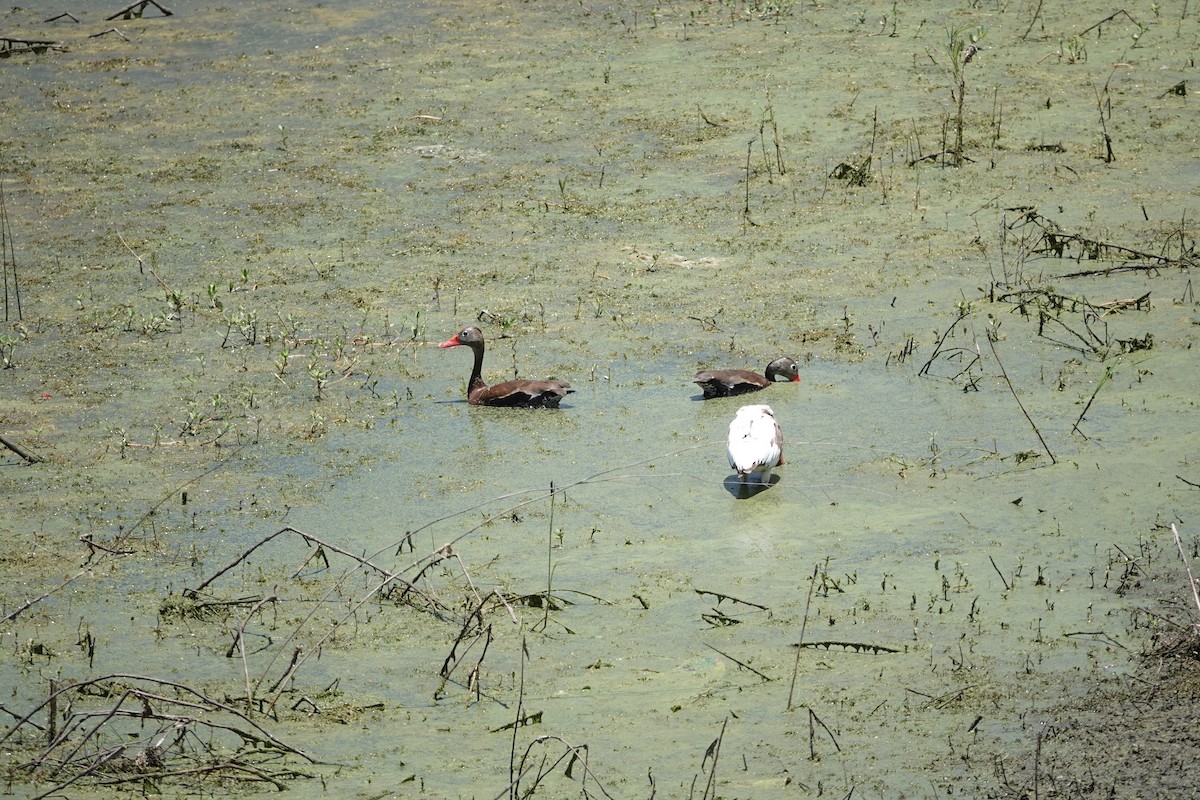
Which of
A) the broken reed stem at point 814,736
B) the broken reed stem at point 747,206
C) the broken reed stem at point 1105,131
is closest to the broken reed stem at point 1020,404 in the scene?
the broken reed stem at point 747,206

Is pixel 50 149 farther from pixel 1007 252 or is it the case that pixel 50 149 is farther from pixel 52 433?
pixel 1007 252

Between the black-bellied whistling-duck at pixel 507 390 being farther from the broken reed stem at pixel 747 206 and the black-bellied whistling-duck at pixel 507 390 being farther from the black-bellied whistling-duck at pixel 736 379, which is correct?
the broken reed stem at pixel 747 206

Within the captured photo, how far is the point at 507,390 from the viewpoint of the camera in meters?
7.60

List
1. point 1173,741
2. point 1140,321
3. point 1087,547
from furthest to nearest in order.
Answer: point 1140,321
point 1087,547
point 1173,741

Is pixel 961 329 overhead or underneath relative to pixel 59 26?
underneath

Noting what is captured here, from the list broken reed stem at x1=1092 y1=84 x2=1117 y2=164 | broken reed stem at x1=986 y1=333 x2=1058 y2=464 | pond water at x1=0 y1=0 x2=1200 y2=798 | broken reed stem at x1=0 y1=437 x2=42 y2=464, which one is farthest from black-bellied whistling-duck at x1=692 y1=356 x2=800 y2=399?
broken reed stem at x1=1092 y1=84 x2=1117 y2=164

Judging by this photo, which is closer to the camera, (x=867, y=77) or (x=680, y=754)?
(x=680, y=754)

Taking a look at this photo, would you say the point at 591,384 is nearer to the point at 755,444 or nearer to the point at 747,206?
the point at 755,444

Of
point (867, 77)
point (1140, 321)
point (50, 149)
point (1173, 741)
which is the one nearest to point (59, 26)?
point (50, 149)

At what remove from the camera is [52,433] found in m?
7.48

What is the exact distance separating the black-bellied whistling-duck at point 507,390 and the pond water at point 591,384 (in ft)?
0.34

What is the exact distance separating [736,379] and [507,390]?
1075mm

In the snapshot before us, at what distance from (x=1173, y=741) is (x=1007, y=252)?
502 cm

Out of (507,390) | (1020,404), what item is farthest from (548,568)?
(1020,404)
